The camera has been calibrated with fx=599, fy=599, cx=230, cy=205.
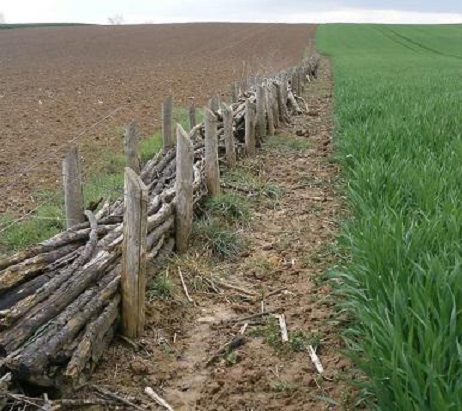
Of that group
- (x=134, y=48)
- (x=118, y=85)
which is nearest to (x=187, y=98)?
(x=118, y=85)

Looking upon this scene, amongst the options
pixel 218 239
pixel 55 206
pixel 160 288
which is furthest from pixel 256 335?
pixel 55 206

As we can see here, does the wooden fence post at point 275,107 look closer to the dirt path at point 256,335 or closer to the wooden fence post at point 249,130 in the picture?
the wooden fence post at point 249,130

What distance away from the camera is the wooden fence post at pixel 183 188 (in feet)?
14.0

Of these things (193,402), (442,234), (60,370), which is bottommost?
(193,402)

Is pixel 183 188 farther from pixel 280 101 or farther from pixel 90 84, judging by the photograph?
pixel 90 84

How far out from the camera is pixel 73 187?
11.7 ft

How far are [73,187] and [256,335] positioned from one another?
4.55 ft

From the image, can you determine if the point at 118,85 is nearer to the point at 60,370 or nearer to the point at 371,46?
the point at 60,370

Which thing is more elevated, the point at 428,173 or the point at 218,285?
the point at 428,173

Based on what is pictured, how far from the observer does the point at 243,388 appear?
2877mm

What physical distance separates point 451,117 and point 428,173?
357 centimetres

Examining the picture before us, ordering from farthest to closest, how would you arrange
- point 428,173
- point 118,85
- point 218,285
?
point 118,85, point 428,173, point 218,285

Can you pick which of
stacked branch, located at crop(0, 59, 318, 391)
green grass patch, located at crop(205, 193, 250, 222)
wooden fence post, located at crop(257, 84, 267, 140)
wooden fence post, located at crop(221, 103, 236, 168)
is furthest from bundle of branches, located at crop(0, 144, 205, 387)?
wooden fence post, located at crop(257, 84, 267, 140)

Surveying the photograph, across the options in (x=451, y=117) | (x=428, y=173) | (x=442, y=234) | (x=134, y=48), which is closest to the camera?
(x=442, y=234)
